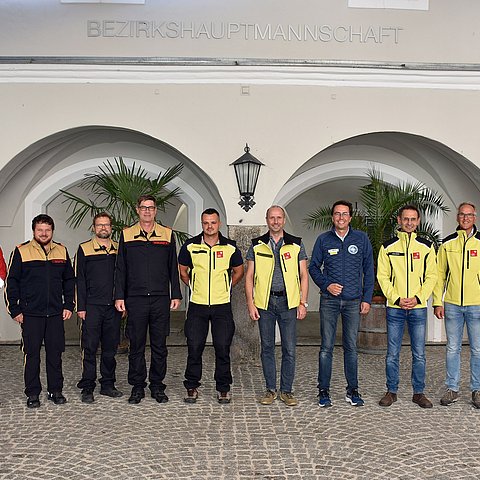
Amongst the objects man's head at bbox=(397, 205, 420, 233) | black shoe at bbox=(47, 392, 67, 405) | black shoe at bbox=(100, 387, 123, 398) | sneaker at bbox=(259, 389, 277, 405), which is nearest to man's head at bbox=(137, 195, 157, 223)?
black shoe at bbox=(100, 387, 123, 398)

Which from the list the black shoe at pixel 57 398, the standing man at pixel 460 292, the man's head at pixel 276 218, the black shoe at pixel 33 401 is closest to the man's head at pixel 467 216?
the standing man at pixel 460 292

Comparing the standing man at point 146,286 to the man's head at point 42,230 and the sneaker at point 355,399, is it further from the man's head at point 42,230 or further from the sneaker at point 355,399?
the sneaker at point 355,399

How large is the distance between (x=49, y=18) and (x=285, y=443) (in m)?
5.55

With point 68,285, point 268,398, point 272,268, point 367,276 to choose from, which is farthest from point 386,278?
point 68,285

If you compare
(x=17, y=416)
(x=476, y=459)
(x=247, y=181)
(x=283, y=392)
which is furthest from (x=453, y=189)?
(x=17, y=416)

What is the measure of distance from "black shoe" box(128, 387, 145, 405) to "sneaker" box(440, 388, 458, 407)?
2689mm

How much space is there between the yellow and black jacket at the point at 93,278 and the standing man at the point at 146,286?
0.16m

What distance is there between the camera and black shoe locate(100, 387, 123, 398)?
554 cm

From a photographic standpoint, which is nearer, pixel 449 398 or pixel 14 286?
pixel 14 286

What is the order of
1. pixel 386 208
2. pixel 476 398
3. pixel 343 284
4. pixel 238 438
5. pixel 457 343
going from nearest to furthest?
1. pixel 238 438
2. pixel 343 284
3. pixel 476 398
4. pixel 457 343
5. pixel 386 208

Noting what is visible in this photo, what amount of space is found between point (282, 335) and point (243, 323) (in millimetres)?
1938

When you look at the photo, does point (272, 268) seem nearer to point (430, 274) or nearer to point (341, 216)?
point (341, 216)

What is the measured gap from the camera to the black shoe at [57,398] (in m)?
5.30

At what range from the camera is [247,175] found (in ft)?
23.0
